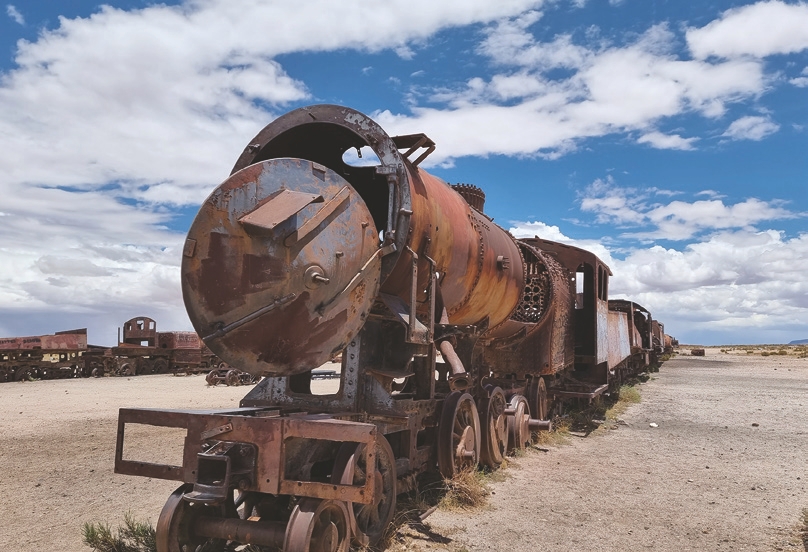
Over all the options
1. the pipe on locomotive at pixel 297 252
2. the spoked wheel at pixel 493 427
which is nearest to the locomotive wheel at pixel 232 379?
the spoked wheel at pixel 493 427

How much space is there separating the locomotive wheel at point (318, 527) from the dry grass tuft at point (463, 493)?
2169 mm

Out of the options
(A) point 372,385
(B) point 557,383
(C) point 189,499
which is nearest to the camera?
(C) point 189,499

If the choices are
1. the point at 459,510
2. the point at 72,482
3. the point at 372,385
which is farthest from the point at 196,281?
the point at 72,482

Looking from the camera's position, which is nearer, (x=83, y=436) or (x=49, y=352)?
(x=83, y=436)

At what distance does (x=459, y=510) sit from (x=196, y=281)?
3682 mm

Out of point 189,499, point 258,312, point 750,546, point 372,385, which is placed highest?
point 258,312

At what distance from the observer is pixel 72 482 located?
285 inches

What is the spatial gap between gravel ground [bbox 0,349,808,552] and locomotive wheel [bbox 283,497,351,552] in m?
0.87

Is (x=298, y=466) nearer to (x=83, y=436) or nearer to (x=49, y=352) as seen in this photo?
(x=83, y=436)

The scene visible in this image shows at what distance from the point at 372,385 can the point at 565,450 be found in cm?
575

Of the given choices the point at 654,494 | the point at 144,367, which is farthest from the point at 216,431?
the point at 144,367

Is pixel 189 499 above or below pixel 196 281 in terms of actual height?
below

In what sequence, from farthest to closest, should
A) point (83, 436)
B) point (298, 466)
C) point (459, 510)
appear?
point (83, 436) → point (459, 510) → point (298, 466)

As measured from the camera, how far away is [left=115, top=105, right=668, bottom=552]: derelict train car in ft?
13.0
